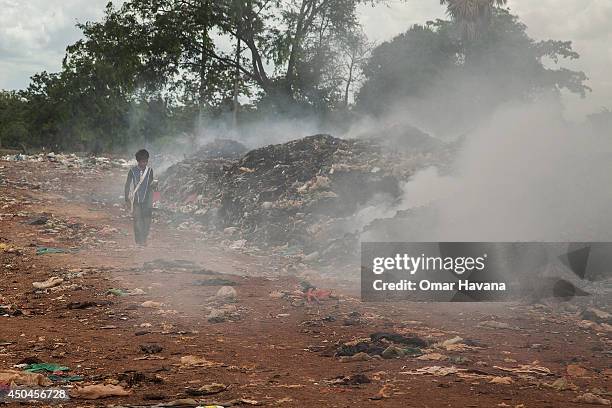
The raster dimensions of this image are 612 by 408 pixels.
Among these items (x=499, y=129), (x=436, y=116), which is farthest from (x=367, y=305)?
(x=436, y=116)

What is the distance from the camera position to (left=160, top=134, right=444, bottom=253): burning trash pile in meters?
10.6

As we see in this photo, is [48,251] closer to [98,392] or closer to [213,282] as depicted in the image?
[213,282]

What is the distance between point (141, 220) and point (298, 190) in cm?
366

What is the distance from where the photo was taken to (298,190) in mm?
11680

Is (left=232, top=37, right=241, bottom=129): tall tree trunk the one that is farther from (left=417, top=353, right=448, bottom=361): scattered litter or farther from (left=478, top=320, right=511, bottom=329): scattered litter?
(left=417, top=353, right=448, bottom=361): scattered litter

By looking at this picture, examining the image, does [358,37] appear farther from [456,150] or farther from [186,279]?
[186,279]

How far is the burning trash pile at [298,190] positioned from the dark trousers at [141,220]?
226 cm

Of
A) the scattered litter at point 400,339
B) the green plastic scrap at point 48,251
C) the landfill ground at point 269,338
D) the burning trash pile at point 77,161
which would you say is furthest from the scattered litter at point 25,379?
the burning trash pile at point 77,161

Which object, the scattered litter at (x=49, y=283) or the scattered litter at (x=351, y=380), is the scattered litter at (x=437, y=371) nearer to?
the scattered litter at (x=351, y=380)

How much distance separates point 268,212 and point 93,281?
484 centimetres

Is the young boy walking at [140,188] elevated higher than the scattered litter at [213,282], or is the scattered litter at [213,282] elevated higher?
the young boy walking at [140,188]

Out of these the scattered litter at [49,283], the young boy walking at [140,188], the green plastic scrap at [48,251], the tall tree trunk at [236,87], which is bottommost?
the scattered litter at [49,283]

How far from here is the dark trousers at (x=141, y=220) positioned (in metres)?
8.53

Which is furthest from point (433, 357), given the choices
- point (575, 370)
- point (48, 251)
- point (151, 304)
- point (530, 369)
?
point (48, 251)
